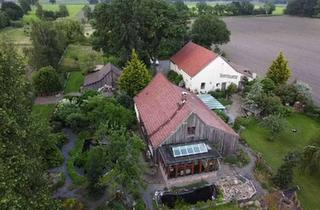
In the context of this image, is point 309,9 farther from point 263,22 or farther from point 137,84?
point 137,84

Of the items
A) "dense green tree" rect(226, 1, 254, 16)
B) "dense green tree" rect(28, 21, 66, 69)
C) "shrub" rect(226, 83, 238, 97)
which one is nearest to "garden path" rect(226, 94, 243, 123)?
"shrub" rect(226, 83, 238, 97)

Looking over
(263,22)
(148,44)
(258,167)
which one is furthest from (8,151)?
(263,22)

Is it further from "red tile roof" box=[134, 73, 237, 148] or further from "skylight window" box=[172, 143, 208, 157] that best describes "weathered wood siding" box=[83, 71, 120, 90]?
"skylight window" box=[172, 143, 208, 157]

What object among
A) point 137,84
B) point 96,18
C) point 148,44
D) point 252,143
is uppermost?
point 96,18

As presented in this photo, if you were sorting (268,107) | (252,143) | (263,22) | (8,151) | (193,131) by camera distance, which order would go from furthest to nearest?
(263,22) < (268,107) < (252,143) < (193,131) < (8,151)

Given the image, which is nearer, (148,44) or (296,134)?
(296,134)

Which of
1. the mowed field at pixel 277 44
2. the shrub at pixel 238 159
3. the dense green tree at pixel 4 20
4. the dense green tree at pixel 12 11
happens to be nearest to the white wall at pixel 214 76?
the mowed field at pixel 277 44

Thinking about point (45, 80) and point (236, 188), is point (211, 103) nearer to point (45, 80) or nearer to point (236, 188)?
point (236, 188)

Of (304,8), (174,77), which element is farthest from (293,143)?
(304,8)
